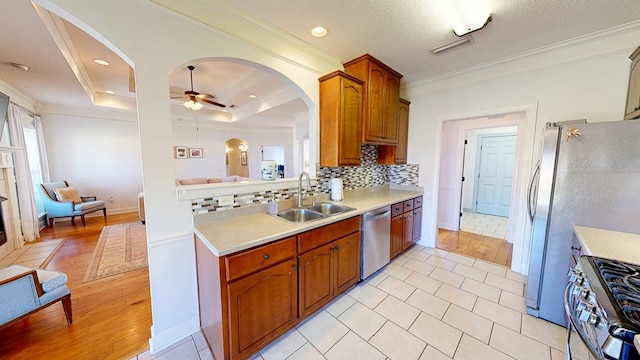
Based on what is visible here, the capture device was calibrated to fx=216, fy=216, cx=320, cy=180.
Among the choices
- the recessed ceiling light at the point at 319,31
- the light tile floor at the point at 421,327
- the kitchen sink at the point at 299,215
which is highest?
the recessed ceiling light at the point at 319,31

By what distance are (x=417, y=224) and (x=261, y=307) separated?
2.68m

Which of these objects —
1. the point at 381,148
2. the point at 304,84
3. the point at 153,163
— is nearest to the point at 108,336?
the point at 153,163

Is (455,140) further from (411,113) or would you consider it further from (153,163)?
(153,163)

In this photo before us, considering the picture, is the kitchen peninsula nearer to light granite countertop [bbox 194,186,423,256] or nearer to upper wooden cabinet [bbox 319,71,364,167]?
light granite countertop [bbox 194,186,423,256]

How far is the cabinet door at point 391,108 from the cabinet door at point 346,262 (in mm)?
1508

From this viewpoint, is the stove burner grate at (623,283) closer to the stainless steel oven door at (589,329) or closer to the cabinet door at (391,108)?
the stainless steel oven door at (589,329)

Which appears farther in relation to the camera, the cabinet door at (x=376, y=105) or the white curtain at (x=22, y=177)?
the white curtain at (x=22, y=177)

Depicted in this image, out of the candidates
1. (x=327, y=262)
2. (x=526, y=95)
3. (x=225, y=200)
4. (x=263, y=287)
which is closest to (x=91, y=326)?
(x=225, y=200)

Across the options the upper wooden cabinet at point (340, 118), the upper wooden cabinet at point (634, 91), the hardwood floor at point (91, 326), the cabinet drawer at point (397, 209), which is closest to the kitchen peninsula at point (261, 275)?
the hardwood floor at point (91, 326)

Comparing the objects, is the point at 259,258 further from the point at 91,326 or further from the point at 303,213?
the point at 91,326

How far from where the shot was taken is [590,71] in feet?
7.13

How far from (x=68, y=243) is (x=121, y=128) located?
10.1ft

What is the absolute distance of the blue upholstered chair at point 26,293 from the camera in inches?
59.4

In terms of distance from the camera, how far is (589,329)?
86cm
